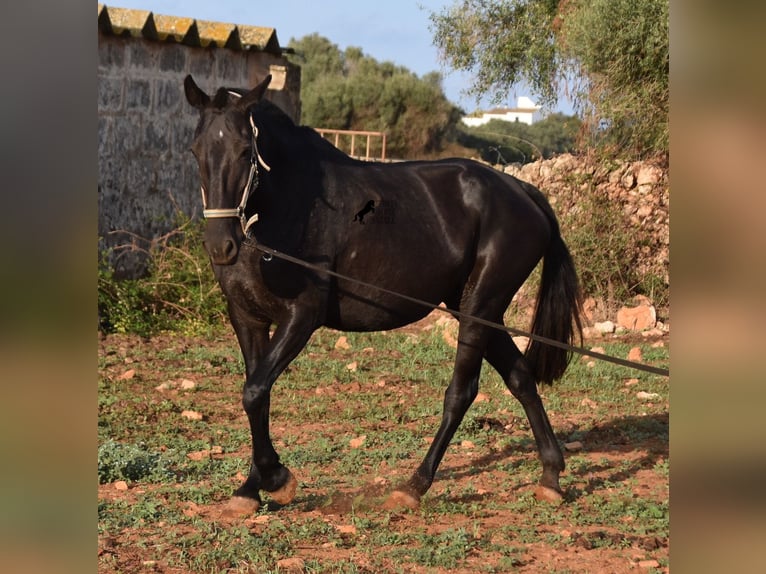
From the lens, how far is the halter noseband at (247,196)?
4172mm

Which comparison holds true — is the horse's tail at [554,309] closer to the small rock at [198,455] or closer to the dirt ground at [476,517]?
the dirt ground at [476,517]

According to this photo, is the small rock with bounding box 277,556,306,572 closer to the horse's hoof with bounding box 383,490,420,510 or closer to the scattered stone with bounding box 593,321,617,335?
the horse's hoof with bounding box 383,490,420,510

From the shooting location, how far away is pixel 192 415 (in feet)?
22.9

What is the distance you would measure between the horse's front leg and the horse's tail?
160 centimetres

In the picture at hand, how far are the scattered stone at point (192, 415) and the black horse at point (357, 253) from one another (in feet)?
6.73

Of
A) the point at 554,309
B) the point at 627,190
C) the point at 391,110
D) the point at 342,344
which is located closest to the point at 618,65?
the point at 627,190

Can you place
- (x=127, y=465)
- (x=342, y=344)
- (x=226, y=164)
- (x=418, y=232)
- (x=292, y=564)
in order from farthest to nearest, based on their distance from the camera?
(x=342, y=344) < (x=127, y=465) < (x=418, y=232) < (x=226, y=164) < (x=292, y=564)

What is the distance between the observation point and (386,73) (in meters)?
53.2

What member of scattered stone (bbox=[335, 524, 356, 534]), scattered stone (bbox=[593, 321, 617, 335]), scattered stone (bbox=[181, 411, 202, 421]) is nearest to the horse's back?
scattered stone (bbox=[335, 524, 356, 534])

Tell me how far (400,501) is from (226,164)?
6.60 ft

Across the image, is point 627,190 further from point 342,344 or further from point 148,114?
point 148,114
